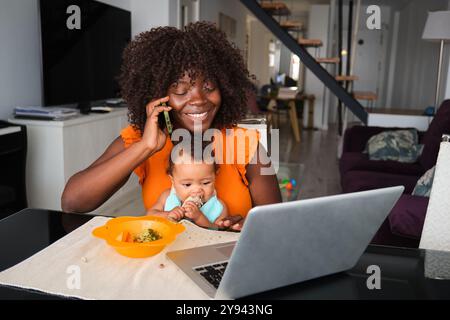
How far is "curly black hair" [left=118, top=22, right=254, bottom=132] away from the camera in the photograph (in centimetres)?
128

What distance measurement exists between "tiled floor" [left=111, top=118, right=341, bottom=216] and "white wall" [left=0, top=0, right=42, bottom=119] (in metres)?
1.02

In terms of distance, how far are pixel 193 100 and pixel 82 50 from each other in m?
2.35

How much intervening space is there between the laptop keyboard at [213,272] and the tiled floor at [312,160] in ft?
8.13

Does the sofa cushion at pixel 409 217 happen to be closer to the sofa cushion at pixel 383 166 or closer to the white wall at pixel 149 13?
the sofa cushion at pixel 383 166

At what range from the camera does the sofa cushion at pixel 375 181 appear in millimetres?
2709

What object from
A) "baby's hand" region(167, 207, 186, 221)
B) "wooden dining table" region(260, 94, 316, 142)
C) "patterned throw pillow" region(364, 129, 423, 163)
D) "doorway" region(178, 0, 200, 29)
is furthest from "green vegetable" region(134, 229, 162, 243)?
"wooden dining table" region(260, 94, 316, 142)

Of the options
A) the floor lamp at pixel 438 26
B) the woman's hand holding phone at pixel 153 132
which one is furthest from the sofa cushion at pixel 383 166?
the woman's hand holding phone at pixel 153 132

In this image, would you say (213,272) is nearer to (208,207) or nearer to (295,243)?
(295,243)

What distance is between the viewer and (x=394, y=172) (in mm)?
3150

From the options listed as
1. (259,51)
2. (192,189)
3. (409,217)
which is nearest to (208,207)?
(192,189)

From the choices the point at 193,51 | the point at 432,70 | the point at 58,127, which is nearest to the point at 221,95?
the point at 193,51

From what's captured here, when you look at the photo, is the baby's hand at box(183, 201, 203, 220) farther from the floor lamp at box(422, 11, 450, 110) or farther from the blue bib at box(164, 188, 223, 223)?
the floor lamp at box(422, 11, 450, 110)

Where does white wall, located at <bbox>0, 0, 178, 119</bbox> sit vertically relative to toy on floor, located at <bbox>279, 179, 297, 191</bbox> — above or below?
above
